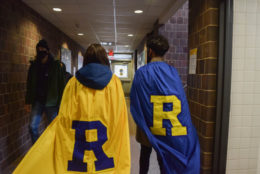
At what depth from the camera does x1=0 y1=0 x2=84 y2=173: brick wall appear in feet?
7.98

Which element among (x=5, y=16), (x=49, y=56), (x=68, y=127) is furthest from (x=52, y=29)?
(x=68, y=127)

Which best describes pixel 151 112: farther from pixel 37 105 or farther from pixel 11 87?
pixel 11 87

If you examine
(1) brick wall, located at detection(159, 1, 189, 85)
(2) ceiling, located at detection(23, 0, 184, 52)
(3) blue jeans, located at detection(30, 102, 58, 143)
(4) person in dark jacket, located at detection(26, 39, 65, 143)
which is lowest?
(3) blue jeans, located at detection(30, 102, 58, 143)

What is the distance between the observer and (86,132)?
1.29 m

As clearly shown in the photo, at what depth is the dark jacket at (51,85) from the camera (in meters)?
2.37

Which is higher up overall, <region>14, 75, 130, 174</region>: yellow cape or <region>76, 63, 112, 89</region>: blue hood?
<region>76, 63, 112, 89</region>: blue hood

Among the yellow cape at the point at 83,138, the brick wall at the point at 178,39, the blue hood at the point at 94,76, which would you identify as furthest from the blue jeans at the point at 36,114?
the brick wall at the point at 178,39

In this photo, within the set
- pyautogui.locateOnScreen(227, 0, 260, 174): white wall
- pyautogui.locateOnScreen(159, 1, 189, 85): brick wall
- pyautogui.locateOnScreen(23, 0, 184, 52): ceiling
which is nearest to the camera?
pyautogui.locateOnScreen(227, 0, 260, 174): white wall

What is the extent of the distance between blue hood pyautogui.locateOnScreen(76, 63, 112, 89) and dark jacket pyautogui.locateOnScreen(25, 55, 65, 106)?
3.90 feet

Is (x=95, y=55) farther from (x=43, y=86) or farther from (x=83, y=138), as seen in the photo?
(x=43, y=86)

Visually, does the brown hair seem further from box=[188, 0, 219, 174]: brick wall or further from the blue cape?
box=[188, 0, 219, 174]: brick wall

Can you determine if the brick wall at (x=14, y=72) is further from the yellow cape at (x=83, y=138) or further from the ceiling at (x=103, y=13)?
the yellow cape at (x=83, y=138)

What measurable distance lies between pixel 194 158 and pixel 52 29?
4.21 meters

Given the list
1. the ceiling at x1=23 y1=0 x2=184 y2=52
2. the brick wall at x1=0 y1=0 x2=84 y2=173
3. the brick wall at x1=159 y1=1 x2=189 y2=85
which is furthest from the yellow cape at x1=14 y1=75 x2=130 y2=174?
the brick wall at x1=159 y1=1 x2=189 y2=85
